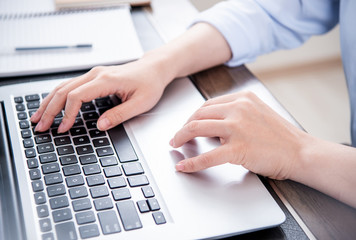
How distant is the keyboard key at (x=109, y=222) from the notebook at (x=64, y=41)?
1.11ft

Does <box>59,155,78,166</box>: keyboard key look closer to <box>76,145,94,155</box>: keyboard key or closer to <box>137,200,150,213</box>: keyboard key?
<box>76,145,94,155</box>: keyboard key

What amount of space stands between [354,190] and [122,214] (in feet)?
0.93

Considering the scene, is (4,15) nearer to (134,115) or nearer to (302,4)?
(134,115)

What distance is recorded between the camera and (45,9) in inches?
36.3

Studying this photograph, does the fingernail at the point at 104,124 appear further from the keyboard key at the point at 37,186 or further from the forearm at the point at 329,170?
the forearm at the point at 329,170

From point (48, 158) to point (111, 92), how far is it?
0.51 ft

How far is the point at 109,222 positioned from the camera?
0.49 metres

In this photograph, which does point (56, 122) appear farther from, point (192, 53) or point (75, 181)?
point (192, 53)

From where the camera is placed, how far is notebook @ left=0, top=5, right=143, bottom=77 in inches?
29.7

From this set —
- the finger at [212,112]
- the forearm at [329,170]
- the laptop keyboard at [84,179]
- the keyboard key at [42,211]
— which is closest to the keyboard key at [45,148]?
the laptop keyboard at [84,179]

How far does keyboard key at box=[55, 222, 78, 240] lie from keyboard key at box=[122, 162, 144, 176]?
0.11 metres

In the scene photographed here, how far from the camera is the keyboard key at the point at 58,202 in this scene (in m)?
0.50

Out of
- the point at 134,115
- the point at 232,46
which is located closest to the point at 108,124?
the point at 134,115

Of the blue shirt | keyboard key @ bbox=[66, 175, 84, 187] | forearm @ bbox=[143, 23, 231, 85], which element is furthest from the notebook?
keyboard key @ bbox=[66, 175, 84, 187]
